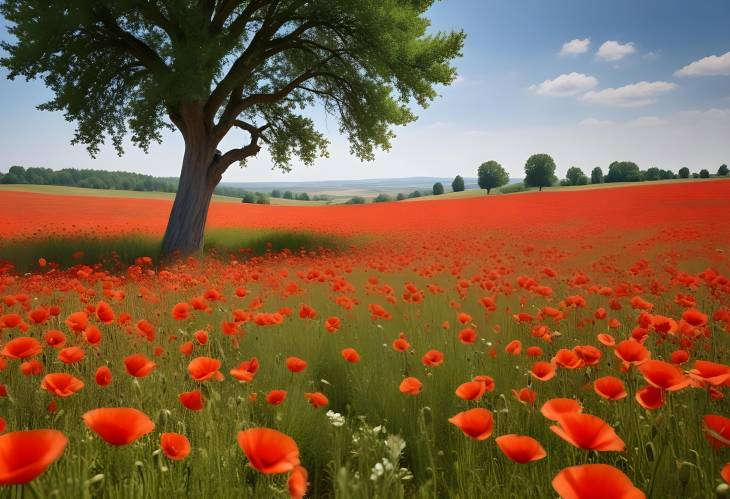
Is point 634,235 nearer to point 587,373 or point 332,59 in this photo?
point 332,59

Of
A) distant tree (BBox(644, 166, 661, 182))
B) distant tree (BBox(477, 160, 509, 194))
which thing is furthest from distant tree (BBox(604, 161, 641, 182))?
distant tree (BBox(477, 160, 509, 194))

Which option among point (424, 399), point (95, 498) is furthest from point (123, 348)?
point (424, 399)

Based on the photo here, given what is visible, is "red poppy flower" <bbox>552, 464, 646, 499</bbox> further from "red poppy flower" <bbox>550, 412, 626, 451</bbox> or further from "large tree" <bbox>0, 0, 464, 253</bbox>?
"large tree" <bbox>0, 0, 464, 253</bbox>

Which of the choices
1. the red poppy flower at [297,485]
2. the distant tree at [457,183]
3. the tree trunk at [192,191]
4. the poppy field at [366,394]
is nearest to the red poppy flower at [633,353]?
the poppy field at [366,394]

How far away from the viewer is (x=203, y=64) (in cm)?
895

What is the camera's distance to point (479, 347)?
12.2 feet

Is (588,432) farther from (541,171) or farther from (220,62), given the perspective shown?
(541,171)

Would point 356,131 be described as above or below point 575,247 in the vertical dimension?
above

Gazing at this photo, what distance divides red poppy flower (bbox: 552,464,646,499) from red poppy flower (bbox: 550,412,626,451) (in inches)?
4.7

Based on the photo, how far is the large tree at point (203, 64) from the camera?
30.9ft

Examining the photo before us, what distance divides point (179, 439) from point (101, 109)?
13.5 meters

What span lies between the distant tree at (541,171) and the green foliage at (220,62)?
6302 centimetres

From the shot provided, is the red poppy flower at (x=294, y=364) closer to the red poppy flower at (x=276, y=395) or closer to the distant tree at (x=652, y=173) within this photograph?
the red poppy flower at (x=276, y=395)

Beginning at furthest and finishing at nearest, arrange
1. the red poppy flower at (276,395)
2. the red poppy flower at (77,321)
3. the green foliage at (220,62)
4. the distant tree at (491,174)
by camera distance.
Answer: the distant tree at (491,174) → the green foliage at (220,62) → the red poppy flower at (77,321) → the red poppy flower at (276,395)
